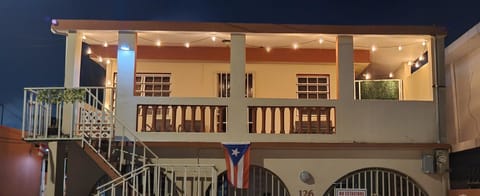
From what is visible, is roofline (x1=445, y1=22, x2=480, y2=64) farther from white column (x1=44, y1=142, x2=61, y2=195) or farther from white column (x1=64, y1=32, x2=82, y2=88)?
white column (x1=44, y1=142, x2=61, y2=195)

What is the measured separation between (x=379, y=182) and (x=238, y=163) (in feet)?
11.0

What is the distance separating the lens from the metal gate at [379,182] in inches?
493

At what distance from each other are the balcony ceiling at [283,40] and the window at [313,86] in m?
1.14

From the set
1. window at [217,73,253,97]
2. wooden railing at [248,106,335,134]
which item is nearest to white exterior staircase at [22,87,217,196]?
wooden railing at [248,106,335,134]

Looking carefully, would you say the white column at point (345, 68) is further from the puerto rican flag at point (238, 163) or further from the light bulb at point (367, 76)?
the light bulb at point (367, 76)

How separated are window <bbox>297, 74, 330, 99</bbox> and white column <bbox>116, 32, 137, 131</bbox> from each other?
526cm

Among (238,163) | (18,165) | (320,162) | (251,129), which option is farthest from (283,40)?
(18,165)

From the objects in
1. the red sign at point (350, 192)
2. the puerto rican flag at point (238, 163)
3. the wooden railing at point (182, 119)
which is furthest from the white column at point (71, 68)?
the red sign at point (350, 192)

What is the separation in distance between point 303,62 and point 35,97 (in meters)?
7.37

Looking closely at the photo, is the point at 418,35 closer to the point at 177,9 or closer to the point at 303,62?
the point at 303,62

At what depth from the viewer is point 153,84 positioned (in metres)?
15.7

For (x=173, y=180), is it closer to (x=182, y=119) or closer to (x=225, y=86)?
(x=182, y=119)

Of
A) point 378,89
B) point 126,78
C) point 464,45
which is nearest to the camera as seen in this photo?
point 126,78

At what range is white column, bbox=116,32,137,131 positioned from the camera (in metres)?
12.6
